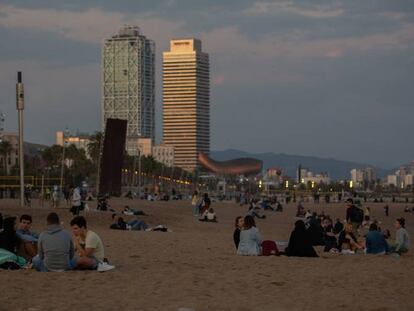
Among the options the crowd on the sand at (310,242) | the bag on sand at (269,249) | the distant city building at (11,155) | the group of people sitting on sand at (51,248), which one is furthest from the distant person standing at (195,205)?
the distant city building at (11,155)

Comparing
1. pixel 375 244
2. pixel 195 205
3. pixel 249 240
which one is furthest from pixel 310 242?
pixel 195 205

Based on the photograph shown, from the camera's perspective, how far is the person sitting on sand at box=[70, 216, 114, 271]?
41.1 ft

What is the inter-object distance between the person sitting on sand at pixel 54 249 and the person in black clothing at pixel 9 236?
0.63 m

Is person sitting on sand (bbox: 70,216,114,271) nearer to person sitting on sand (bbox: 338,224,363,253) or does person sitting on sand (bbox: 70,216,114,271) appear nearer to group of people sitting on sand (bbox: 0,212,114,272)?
group of people sitting on sand (bbox: 0,212,114,272)

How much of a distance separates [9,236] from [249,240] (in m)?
4.51

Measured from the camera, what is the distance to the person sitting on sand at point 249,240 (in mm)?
15531

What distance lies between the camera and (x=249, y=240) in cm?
1555

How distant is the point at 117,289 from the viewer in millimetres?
10953

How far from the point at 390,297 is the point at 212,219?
25.6 metres

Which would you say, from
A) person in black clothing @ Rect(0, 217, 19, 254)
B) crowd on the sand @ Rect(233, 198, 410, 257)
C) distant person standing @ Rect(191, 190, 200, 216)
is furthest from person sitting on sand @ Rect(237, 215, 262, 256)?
distant person standing @ Rect(191, 190, 200, 216)

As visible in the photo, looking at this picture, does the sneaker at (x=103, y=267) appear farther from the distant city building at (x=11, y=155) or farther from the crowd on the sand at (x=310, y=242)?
the distant city building at (x=11, y=155)

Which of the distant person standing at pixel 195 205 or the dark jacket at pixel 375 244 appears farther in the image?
the distant person standing at pixel 195 205

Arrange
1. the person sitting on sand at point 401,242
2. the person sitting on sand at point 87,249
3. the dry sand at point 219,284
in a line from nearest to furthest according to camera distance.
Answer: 1. the dry sand at point 219,284
2. the person sitting on sand at point 87,249
3. the person sitting on sand at point 401,242

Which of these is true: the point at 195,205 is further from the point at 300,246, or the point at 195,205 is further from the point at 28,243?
the point at 28,243
